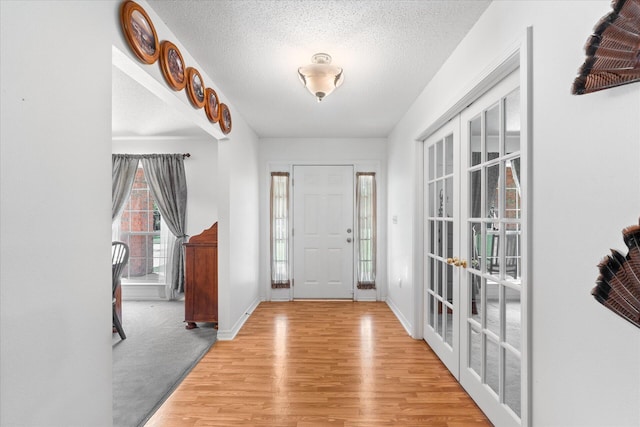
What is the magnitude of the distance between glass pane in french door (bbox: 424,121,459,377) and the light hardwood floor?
8.4 inches

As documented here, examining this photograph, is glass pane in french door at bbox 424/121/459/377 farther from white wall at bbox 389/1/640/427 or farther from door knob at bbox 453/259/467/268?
white wall at bbox 389/1/640/427

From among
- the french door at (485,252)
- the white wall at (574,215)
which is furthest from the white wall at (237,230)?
the white wall at (574,215)

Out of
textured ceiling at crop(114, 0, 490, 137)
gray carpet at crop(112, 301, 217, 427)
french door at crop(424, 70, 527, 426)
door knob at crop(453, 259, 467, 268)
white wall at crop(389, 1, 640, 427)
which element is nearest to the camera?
white wall at crop(389, 1, 640, 427)

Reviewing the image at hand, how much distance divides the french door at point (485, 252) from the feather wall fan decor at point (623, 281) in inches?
20.0

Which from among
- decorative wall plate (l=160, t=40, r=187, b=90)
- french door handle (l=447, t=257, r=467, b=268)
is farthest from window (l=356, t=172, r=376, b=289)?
decorative wall plate (l=160, t=40, r=187, b=90)

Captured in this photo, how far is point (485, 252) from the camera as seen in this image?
79.7 inches

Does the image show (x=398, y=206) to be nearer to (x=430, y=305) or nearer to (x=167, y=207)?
(x=430, y=305)

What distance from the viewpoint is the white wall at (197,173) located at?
4.94 m

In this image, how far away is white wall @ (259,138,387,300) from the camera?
4.84m

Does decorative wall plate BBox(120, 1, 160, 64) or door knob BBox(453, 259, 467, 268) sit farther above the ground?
decorative wall plate BBox(120, 1, 160, 64)

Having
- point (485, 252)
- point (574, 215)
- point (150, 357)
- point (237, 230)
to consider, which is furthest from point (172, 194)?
point (574, 215)

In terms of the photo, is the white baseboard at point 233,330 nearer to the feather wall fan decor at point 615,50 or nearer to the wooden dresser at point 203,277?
the wooden dresser at point 203,277

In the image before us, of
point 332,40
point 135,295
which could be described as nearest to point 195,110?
point 332,40

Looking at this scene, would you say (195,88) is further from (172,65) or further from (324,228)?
(324,228)
